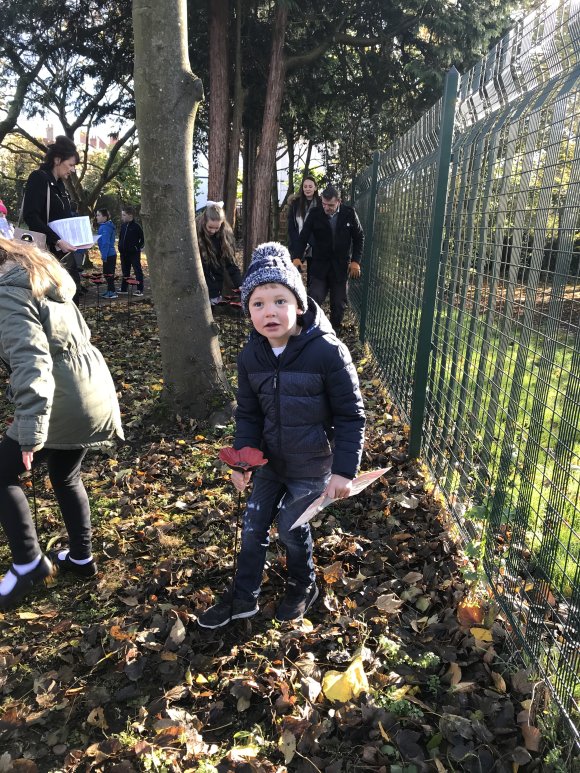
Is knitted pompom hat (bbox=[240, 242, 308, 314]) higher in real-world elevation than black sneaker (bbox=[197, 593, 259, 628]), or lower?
higher

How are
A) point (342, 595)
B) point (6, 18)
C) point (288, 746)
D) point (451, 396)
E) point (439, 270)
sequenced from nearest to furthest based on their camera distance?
point (288, 746)
point (342, 595)
point (451, 396)
point (439, 270)
point (6, 18)

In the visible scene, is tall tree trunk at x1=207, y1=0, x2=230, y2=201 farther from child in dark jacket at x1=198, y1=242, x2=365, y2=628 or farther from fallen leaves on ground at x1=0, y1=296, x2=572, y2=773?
child in dark jacket at x1=198, y1=242, x2=365, y2=628

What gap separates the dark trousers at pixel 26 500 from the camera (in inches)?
109

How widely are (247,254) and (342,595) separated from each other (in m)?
9.61

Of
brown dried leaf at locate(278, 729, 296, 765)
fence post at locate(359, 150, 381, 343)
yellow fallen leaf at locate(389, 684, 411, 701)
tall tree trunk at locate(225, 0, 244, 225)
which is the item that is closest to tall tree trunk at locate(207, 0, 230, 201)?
tall tree trunk at locate(225, 0, 244, 225)

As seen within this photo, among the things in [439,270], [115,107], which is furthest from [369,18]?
[439,270]

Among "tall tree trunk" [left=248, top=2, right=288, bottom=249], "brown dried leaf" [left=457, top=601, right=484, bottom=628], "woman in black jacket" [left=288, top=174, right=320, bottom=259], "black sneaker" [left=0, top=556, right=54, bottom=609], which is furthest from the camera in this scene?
"tall tree trunk" [left=248, top=2, right=288, bottom=249]

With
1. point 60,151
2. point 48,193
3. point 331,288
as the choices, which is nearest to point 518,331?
point 60,151

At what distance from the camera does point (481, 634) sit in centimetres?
259

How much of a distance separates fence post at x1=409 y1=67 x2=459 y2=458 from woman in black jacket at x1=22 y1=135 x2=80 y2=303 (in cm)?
362

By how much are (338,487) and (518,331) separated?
1.02 meters

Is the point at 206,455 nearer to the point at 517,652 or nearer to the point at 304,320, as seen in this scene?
the point at 304,320

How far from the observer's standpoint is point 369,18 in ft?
39.8

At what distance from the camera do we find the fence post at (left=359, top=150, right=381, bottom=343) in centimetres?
743
